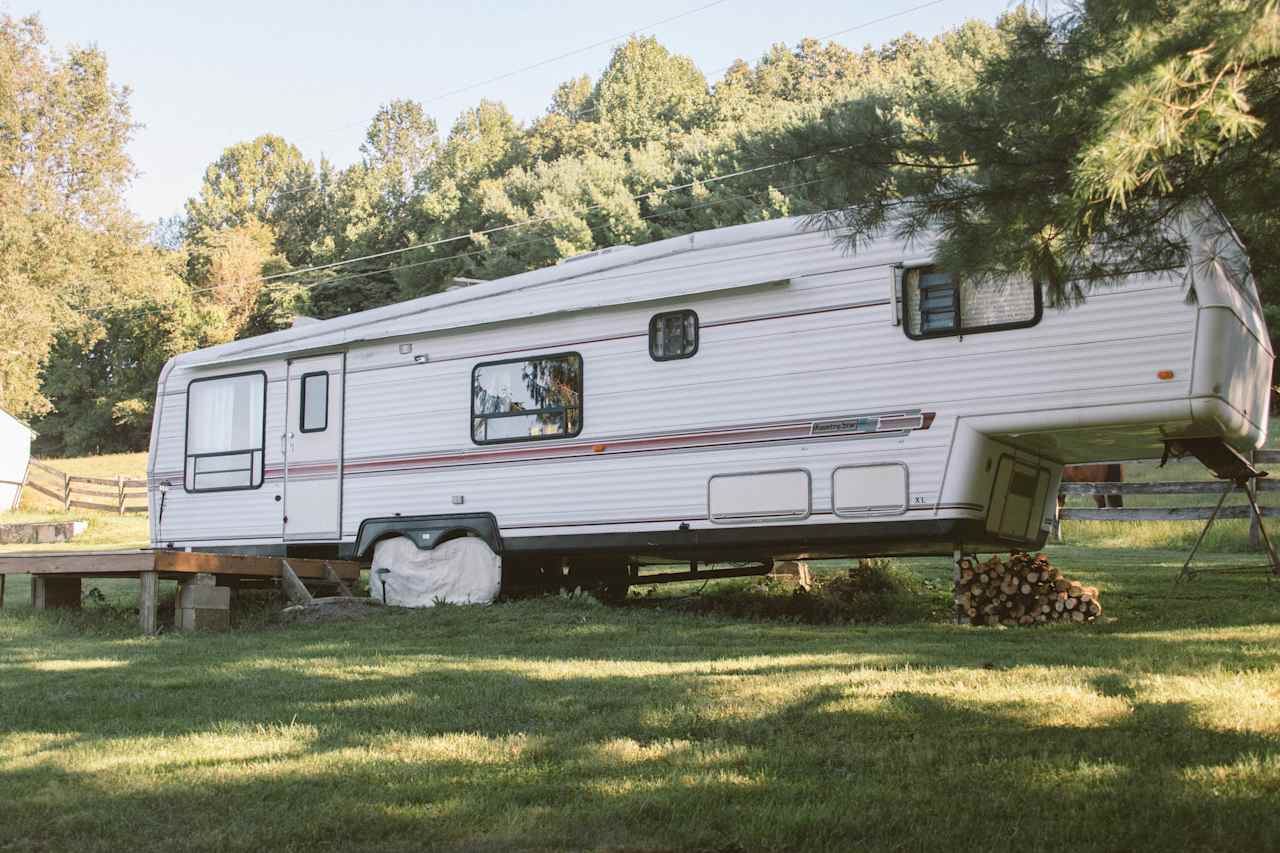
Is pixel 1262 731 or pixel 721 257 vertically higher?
pixel 721 257

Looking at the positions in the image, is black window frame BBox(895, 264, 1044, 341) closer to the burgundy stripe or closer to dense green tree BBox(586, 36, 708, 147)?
the burgundy stripe

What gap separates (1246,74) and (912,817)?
7.96ft

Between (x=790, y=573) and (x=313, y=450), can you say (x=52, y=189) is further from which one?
(x=790, y=573)

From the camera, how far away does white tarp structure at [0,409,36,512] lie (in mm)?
33656

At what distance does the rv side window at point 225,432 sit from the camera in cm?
1229

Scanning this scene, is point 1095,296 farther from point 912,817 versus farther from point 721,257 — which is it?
point 912,817

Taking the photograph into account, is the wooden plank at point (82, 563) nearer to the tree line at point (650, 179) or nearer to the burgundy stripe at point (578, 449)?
the burgundy stripe at point (578, 449)

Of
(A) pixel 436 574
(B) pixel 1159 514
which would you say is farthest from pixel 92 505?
(B) pixel 1159 514

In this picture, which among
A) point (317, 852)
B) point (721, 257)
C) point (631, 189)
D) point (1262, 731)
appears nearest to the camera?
point (317, 852)

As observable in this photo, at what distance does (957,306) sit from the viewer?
349 inches

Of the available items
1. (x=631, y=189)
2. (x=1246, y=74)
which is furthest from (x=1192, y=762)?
(x=631, y=189)

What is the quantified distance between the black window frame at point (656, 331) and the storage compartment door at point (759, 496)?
1.05m

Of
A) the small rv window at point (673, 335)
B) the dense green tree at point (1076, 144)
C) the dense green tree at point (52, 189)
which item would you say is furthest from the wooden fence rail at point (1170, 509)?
the dense green tree at point (52, 189)

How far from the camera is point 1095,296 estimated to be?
27.0 feet
